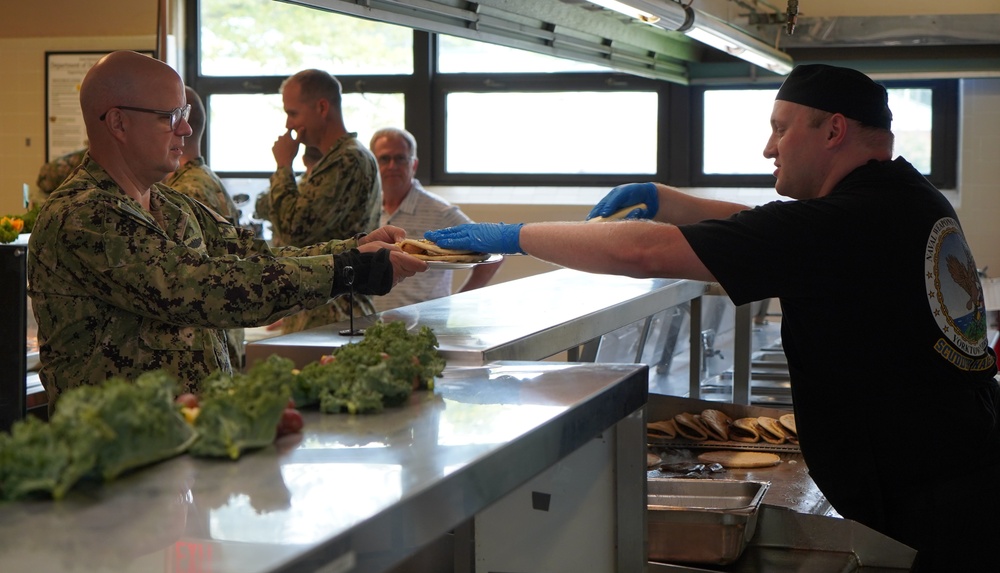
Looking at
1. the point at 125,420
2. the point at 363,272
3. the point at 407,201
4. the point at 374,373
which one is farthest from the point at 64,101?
the point at 125,420

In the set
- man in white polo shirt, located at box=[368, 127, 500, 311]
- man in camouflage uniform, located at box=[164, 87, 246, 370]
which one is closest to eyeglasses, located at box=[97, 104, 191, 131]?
man in camouflage uniform, located at box=[164, 87, 246, 370]

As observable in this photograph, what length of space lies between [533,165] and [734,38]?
3105 millimetres

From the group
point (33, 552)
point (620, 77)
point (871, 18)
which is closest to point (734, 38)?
point (871, 18)

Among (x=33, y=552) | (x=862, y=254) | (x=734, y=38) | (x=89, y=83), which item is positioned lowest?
(x=33, y=552)

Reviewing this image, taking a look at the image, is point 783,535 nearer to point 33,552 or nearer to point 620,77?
point 33,552

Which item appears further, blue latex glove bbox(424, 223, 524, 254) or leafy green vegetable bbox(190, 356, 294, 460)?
blue latex glove bbox(424, 223, 524, 254)

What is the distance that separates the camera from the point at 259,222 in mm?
6699

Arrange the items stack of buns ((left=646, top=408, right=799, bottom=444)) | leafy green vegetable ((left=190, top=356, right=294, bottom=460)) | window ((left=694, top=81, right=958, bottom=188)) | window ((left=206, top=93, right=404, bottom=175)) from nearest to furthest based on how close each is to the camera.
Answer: leafy green vegetable ((left=190, top=356, right=294, bottom=460)) < stack of buns ((left=646, top=408, right=799, bottom=444)) < window ((left=694, top=81, right=958, bottom=188)) < window ((left=206, top=93, right=404, bottom=175))

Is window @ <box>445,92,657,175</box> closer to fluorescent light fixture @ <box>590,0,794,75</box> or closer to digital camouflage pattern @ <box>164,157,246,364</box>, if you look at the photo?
fluorescent light fixture @ <box>590,0,794,75</box>

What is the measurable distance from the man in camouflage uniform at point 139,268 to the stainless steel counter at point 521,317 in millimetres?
133

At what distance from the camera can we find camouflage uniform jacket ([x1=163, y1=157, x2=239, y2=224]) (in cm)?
388

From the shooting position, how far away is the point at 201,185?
154 inches

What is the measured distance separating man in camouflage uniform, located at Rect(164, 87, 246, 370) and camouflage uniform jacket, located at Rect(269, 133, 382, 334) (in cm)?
20

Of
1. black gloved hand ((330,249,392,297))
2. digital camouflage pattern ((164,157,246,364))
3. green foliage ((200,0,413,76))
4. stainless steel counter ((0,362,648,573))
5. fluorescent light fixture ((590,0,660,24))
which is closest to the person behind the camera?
stainless steel counter ((0,362,648,573))
